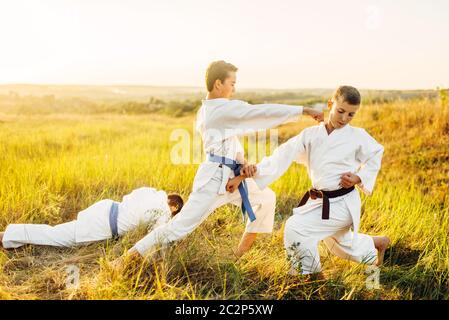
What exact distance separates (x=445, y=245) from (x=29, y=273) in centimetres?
386

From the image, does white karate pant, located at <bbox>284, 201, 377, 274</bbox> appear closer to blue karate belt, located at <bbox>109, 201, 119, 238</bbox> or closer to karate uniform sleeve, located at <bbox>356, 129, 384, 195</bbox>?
karate uniform sleeve, located at <bbox>356, 129, 384, 195</bbox>

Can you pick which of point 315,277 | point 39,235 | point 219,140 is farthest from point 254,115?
point 39,235

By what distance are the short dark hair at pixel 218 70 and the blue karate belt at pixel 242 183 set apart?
59cm

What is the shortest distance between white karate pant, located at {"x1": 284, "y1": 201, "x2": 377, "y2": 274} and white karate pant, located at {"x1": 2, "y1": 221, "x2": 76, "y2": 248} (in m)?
2.10

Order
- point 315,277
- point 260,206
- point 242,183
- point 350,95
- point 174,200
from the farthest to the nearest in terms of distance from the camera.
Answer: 1. point 174,200
2. point 260,206
3. point 242,183
4. point 315,277
5. point 350,95

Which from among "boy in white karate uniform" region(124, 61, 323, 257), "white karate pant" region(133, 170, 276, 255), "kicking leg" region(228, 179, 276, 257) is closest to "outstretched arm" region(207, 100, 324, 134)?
"boy in white karate uniform" region(124, 61, 323, 257)

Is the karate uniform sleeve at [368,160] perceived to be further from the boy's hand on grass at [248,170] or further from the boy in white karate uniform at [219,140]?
the boy's hand on grass at [248,170]

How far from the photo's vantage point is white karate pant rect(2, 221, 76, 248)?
4.26 m

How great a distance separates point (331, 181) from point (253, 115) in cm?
82

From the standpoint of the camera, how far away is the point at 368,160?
378cm

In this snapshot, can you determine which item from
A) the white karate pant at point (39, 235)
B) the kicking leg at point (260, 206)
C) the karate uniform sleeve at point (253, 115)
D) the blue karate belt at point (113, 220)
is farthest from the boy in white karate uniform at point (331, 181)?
the white karate pant at point (39, 235)

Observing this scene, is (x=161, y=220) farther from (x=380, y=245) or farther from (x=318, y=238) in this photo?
(x=380, y=245)

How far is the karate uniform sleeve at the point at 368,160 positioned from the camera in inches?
147
